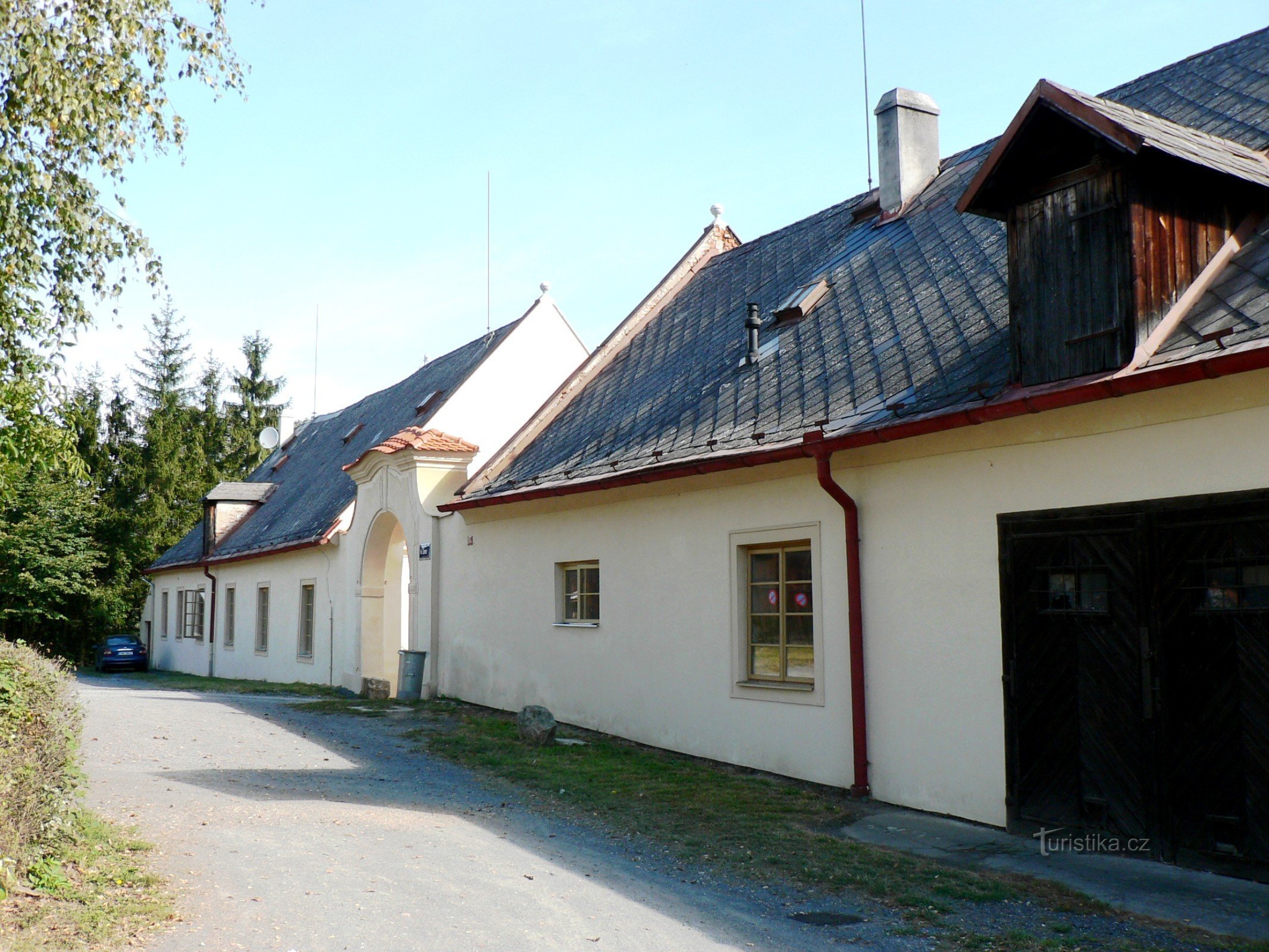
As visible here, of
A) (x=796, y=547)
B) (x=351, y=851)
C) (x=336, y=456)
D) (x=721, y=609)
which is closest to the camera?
(x=351, y=851)

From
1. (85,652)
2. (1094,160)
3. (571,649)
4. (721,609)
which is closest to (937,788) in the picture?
(721,609)

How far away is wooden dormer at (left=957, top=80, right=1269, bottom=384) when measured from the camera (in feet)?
24.4

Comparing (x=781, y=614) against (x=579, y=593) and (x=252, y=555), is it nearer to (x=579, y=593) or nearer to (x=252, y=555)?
(x=579, y=593)

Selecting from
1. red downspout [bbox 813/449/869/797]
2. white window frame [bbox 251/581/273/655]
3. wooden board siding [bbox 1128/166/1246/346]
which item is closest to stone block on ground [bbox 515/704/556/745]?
red downspout [bbox 813/449/869/797]

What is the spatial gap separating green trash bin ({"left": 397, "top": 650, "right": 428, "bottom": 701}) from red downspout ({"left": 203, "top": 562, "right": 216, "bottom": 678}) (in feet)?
47.4

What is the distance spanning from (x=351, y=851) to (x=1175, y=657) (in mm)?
5294

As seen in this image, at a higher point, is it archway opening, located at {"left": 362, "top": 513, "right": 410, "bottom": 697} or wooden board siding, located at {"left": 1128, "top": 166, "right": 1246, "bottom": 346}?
wooden board siding, located at {"left": 1128, "top": 166, "right": 1246, "bottom": 346}

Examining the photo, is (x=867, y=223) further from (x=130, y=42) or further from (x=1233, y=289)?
(x=130, y=42)

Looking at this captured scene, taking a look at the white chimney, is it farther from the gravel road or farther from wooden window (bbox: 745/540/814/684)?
the gravel road

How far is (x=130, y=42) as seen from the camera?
984 centimetres

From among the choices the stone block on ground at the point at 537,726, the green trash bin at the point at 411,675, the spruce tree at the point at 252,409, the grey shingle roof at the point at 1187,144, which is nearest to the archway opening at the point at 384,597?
the green trash bin at the point at 411,675

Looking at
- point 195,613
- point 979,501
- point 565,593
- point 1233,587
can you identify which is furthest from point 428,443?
point 195,613

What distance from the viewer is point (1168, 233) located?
24.8 ft

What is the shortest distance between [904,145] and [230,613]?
22129 mm
